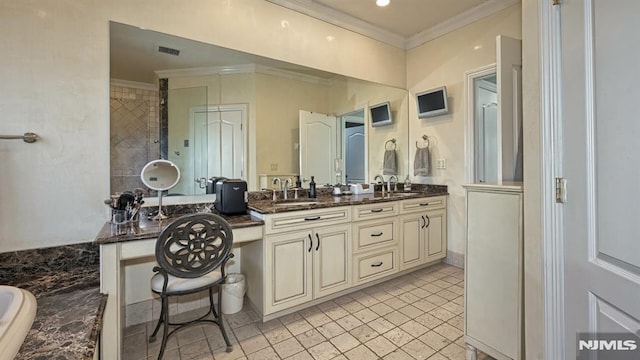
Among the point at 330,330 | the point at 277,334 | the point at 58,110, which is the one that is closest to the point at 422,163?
the point at 330,330

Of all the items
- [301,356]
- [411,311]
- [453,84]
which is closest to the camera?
[301,356]

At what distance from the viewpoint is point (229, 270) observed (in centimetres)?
248

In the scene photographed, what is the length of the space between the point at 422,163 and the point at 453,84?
969 millimetres

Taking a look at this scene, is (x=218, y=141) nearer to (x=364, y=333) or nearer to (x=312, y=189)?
(x=312, y=189)

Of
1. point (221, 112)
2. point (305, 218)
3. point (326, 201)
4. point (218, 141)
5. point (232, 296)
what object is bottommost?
point (232, 296)

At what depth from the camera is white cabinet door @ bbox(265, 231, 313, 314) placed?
6.78 feet

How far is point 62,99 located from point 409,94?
3494mm

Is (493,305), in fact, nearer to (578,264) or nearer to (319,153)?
(578,264)

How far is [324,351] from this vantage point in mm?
1802

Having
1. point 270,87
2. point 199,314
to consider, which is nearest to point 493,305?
point 199,314

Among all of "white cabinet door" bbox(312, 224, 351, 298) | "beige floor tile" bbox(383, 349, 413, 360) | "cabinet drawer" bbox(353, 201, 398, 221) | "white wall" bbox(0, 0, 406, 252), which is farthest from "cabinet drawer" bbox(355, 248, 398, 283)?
"white wall" bbox(0, 0, 406, 252)

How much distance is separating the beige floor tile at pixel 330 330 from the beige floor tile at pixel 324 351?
0.10 metres

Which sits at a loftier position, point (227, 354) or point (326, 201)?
point (326, 201)

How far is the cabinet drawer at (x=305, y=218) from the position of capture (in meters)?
2.06
